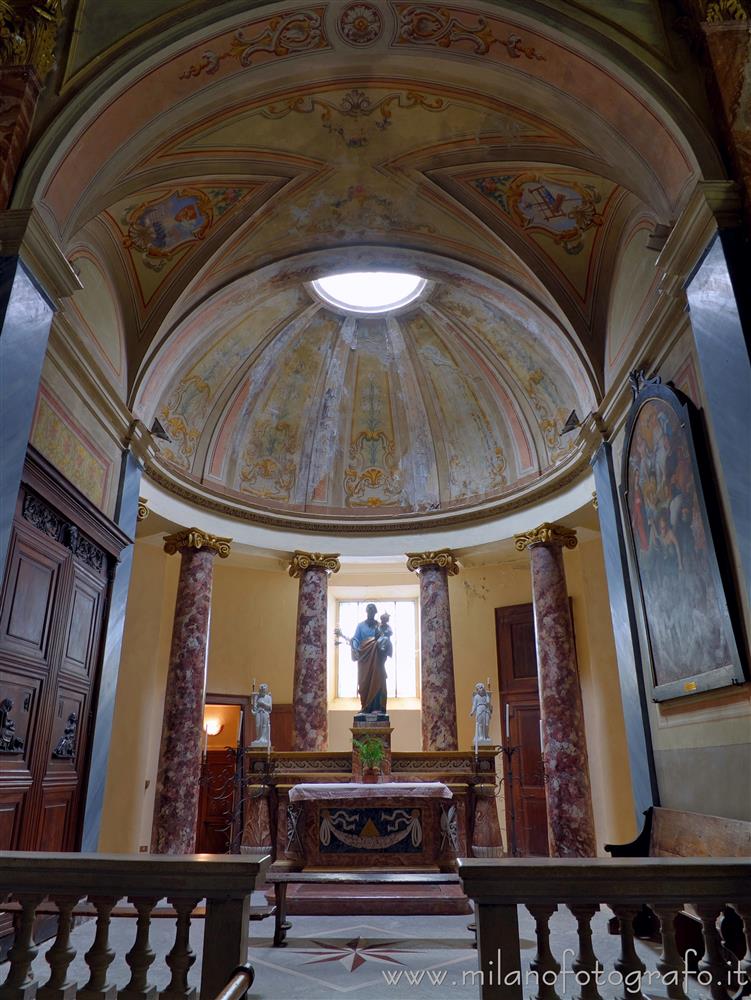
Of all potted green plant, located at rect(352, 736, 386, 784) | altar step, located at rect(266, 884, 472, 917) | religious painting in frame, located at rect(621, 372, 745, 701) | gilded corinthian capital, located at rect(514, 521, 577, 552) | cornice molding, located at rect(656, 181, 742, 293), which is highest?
cornice molding, located at rect(656, 181, 742, 293)

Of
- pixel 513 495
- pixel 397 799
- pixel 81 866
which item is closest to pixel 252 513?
pixel 513 495

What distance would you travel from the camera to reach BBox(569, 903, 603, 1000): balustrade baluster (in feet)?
9.92

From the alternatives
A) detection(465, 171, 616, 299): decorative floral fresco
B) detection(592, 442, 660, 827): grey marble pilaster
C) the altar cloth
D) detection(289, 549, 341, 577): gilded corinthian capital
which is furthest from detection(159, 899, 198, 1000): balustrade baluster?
detection(289, 549, 341, 577): gilded corinthian capital

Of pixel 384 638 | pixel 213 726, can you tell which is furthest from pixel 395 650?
pixel 384 638

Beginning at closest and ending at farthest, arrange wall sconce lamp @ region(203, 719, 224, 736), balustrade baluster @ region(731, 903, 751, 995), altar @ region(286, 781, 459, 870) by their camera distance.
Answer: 1. balustrade baluster @ region(731, 903, 751, 995)
2. altar @ region(286, 781, 459, 870)
3. wall sconce lamp @ region(203, 719, 224, 736)

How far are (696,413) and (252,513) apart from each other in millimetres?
8993

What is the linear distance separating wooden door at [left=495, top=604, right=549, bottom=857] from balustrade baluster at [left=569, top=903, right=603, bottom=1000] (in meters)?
9.82

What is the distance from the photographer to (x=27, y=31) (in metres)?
6.18

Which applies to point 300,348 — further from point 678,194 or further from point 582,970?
point 582,970

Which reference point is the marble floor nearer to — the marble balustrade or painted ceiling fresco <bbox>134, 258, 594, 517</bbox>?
the marble balustrade

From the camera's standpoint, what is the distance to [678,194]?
20.9 ft

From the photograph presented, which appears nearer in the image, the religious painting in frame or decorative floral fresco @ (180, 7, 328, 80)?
the religious painting in frame

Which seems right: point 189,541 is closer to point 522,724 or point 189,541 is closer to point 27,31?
point 522,724

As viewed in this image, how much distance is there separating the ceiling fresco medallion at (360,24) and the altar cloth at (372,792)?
8326mm
